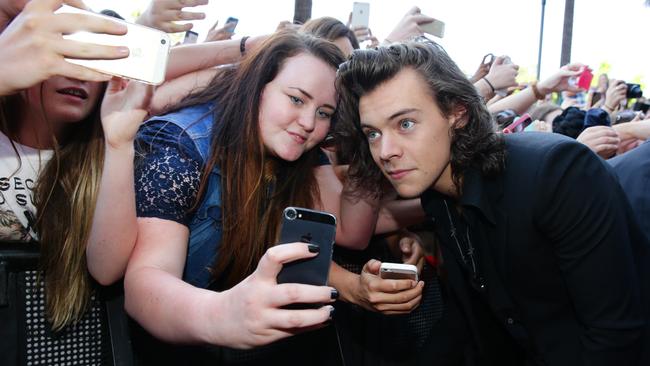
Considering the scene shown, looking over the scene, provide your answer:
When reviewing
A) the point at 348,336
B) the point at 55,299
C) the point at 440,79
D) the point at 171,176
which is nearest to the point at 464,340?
the point at 348,336

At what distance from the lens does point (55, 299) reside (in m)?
1.61

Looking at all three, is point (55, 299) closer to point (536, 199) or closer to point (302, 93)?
point (302, 93)

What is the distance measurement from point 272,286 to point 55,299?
30.8 inches

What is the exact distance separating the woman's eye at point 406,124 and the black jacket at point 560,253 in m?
0.28

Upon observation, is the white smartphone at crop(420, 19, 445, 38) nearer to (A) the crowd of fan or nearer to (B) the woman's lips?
(A) the crowd of fan

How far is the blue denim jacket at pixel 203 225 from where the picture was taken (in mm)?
1856

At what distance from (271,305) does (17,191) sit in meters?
0.94

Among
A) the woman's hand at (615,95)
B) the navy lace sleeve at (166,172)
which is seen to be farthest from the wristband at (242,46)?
the woman's hand at (615,95)

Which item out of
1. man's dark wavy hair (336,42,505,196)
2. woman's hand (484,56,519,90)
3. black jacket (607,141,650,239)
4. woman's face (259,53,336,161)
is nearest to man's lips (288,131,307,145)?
woman's face (259,53,336,161)

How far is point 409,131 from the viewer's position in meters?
2.11

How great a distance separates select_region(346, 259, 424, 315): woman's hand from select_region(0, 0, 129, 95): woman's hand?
3.78 feet

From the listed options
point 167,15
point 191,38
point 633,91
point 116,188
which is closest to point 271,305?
point 116,188

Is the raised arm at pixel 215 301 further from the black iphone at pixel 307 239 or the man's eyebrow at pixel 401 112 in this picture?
the man's eyebrow at pixel 401 112

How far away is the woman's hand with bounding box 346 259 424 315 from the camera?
1913 mm
